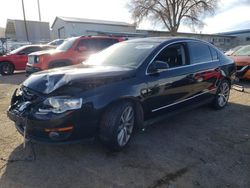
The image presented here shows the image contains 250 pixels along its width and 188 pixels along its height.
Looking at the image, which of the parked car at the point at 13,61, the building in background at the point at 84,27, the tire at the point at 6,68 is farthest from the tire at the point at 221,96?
the building in background at the point at 84,27

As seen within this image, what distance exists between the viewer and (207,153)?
3627 mm

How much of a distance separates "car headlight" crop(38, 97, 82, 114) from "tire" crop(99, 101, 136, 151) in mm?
452

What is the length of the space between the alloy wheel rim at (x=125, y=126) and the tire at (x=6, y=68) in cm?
1092

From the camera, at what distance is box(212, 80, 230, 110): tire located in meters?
5.75

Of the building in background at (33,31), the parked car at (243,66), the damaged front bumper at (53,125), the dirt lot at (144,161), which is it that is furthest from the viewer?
the building in background at (33,31)

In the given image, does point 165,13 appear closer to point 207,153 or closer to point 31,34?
point 31,34

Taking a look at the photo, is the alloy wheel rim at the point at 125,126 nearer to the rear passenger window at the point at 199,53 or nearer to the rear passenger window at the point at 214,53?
the rear passenger window at the point at 199,53

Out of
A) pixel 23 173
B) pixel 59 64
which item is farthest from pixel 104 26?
pixel 23 173

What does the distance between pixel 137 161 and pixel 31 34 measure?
3973cm

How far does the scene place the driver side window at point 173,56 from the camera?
4.24 meters

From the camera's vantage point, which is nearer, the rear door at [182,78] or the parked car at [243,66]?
the rear door at [182,78]

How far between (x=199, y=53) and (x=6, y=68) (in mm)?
10691

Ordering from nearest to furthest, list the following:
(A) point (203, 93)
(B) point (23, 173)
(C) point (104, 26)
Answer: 1. (B) point (23, 173)
2. (A) point (203, 93)
3. (C) point (104, 26)

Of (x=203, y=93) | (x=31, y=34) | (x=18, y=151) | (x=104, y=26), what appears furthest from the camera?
(x=31, y=34)
